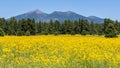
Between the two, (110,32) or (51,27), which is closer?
(110,32)

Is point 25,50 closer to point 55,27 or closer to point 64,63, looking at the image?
point 64,63

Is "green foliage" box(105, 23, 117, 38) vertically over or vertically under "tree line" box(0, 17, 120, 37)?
over

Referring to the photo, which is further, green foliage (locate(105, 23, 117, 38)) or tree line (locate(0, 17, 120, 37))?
tree line (locate(0, 17, 120, 37))

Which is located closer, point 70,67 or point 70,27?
point 70,67

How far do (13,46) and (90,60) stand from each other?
5.99 meters

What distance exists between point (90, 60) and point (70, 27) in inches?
2932

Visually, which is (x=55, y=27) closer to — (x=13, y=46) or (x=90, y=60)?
(x=13, y=46)

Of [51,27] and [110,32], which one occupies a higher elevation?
[110,32]

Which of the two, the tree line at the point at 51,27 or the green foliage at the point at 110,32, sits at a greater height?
the green foliage at the point at 110,32

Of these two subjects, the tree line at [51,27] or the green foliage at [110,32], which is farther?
the tree line at [51,27]

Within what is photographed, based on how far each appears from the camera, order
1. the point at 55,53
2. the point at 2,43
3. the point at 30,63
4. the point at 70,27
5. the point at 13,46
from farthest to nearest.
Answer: the point at 70,27
the point at 2,43
the point at 13,46
the point at 55,53
the point at 30,63

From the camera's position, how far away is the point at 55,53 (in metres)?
13.2

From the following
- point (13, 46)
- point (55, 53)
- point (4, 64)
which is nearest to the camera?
point (4, 64)

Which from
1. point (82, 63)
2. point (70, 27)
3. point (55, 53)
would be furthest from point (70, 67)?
point (70, 27)
